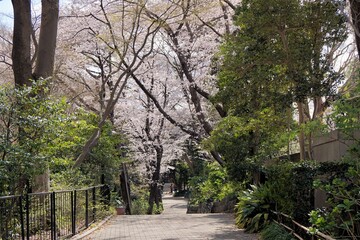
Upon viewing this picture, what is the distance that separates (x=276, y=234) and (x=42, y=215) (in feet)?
16.1

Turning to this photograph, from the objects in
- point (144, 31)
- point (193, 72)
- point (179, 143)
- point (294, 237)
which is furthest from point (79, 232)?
point (179, 143)

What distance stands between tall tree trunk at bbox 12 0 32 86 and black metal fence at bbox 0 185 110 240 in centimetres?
345

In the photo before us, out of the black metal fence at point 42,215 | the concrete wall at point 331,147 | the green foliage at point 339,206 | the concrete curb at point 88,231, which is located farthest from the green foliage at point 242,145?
the green foliage at point 339,206

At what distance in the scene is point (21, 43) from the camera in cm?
1212

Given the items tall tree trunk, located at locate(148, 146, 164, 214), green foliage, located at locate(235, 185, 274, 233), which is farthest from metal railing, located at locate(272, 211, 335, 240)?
tall tree trunk, located at locate(148, 146, 164, 214)

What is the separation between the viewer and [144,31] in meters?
18.6

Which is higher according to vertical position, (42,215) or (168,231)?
(42,215)

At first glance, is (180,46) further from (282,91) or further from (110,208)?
(282,91)

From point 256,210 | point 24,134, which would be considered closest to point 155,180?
point 256,210

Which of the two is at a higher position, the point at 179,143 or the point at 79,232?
the point at 179,143

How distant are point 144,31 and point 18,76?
24.9 feet

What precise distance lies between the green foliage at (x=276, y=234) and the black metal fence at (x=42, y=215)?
450 cm

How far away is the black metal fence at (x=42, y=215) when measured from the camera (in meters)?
7.26

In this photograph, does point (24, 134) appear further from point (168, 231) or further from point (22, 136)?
point (168, 231)
